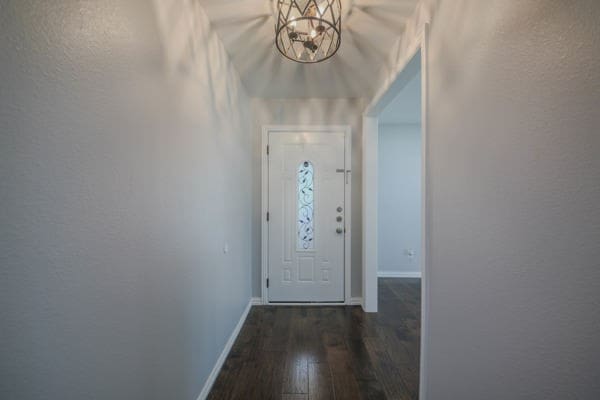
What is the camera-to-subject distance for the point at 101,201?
793 mm

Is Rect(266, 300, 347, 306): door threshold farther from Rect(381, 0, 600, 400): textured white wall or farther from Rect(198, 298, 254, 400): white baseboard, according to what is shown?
Rect(381, 0, 600, 400): textured white wall

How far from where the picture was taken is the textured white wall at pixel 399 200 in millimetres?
4133

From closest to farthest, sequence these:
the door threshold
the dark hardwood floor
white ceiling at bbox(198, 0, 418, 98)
A: 1. white ceiling at bbox(198, 0, 418, 98)
2. the dark hardwood floor
3. the door threshold

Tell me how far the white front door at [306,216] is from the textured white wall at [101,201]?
1.50 metres

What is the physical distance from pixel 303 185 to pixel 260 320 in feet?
5.05

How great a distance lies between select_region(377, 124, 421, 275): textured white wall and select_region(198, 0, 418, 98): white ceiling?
1.59 meters

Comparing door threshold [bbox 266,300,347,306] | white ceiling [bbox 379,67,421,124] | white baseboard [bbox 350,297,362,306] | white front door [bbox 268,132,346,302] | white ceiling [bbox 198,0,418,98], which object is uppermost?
white ceiling [bbox 379,67,421,124]

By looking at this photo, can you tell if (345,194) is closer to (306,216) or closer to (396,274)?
(306,216)

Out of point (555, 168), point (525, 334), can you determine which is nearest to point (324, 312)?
point (525, 334)

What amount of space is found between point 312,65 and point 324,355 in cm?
241

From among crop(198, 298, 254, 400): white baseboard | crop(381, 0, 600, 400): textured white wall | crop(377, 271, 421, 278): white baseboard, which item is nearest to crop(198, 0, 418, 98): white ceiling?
crop(381, 0, 600, 400): textured white wall

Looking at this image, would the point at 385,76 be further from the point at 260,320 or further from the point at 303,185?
the point at 260,320

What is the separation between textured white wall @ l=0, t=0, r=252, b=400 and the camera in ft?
1.88

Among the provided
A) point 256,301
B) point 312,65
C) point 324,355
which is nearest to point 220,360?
point 324,355
